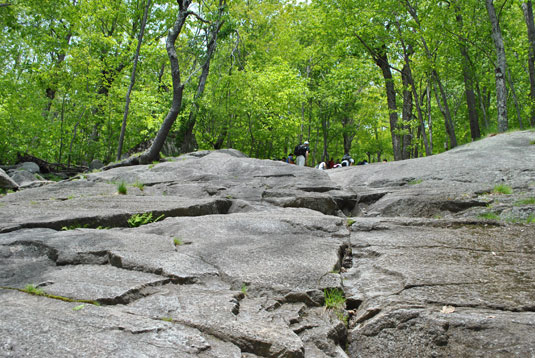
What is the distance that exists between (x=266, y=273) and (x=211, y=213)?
12.9 ft

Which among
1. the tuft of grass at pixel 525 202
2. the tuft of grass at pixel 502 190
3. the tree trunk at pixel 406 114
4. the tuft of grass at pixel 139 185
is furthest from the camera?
the tree trunk at pixel 406 114

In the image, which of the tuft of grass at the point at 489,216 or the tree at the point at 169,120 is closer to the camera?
the tuft of grass at the point at 489,216

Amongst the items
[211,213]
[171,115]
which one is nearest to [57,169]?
[171,115]

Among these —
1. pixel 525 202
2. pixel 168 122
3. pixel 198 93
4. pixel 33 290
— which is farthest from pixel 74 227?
pixel 198 93

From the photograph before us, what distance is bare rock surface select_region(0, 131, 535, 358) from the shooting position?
305 cm

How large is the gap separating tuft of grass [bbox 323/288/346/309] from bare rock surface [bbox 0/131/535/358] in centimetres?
2

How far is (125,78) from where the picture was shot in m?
25.1

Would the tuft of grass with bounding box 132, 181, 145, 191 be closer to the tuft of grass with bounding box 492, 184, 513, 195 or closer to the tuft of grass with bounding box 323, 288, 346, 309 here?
the tuft of grass with bounding box 323, 288, 346, 309

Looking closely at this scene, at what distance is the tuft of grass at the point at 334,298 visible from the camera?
13.2ft

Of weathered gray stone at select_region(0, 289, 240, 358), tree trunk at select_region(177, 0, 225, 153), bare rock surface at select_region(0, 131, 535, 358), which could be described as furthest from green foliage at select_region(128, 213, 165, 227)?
tree trunk at select_region(177, 0, 225, 153)

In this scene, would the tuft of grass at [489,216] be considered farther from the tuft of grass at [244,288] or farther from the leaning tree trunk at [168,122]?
the leaning tree trunk at [168,122]

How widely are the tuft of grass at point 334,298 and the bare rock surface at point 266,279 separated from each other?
0.9 inches

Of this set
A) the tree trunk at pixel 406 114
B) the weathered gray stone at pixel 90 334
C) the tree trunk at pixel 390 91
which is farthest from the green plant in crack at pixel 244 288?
the tree trunk at pixel 406 114

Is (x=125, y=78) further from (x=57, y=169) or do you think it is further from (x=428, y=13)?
(x=428, y=13)
